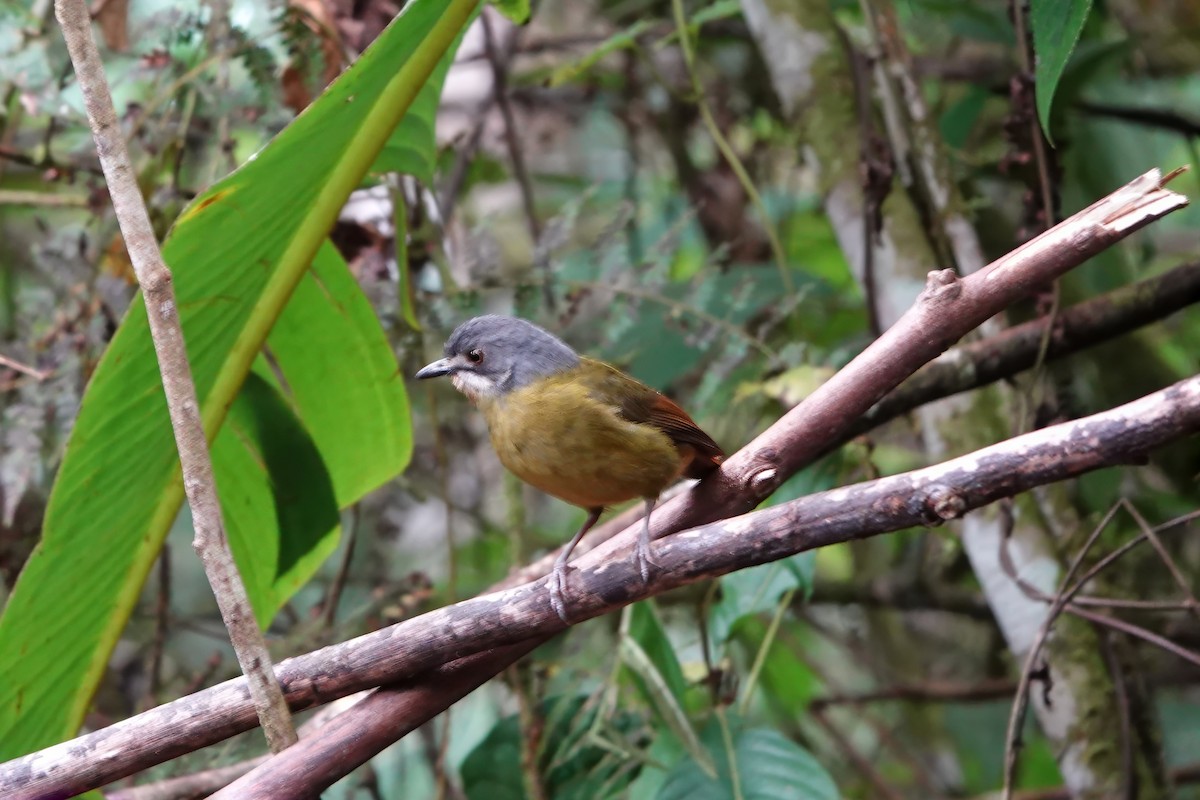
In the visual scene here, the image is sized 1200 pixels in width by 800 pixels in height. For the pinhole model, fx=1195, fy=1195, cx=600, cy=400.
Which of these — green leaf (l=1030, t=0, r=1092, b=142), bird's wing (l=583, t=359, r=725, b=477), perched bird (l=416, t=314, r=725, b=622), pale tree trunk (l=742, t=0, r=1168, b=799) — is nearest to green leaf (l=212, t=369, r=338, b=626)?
perched bird (l=416, t=314, r=725, b=622)

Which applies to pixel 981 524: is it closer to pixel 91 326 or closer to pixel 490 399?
pixel 490 399

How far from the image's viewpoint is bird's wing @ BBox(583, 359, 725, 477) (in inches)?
108

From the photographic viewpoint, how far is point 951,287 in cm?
184

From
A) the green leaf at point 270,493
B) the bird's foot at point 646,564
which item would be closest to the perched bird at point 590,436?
the green leaf at point 270,493

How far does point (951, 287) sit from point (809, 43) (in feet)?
7.26

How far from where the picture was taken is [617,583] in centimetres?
191

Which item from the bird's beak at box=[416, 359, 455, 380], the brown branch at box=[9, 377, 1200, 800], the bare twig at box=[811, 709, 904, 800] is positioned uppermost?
the bird's beak at box=[416, 359, 455, 380]

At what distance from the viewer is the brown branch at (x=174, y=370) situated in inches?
71.5

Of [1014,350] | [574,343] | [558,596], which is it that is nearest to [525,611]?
[558,596]

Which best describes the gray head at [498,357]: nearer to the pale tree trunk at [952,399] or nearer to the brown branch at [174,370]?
the pale tree trunk at [952,399]

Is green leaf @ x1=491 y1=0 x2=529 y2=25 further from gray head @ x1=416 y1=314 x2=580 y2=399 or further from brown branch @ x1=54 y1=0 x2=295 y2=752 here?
brown branch @ x1=54 y1=0 x2=295 y2=752

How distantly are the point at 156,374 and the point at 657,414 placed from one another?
111 centimetres

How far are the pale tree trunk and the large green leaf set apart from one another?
53.2 inches

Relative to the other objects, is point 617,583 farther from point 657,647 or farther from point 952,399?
point 952,399
